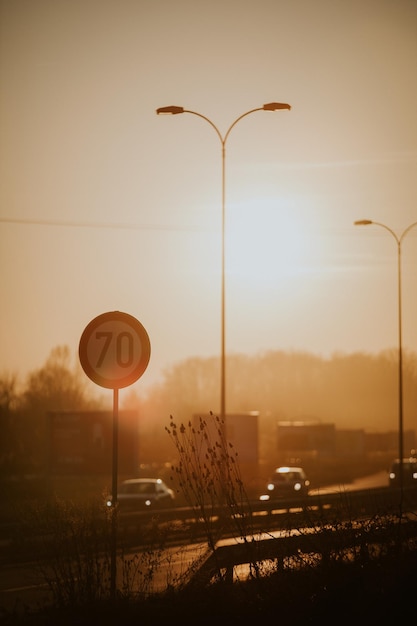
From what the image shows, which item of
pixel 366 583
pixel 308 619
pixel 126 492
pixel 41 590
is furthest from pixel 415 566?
pixel 126 492

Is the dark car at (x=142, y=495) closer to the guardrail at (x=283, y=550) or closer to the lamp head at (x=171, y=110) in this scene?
the lamp head at (x=171, y=110)

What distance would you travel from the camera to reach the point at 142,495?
37969 mm

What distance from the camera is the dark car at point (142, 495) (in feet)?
123

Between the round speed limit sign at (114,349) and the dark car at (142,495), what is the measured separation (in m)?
26.2

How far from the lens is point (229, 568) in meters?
11.0

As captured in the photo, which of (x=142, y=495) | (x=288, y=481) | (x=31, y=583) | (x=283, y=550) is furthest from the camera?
(x=288, y=481)

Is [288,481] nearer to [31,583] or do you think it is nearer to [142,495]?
[142,495]

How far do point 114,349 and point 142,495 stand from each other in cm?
2765

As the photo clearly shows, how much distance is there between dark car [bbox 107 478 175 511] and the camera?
1471 inches

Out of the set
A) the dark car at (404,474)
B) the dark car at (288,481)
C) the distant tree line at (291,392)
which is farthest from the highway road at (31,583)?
the distant tree line at (291,392)

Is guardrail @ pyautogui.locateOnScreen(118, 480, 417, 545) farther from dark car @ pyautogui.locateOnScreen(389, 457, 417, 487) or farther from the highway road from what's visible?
dark car @ pyautogui.locateOnScreen(389, 457, 417, 487)

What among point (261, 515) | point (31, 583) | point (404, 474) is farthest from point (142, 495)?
point (31, 583)

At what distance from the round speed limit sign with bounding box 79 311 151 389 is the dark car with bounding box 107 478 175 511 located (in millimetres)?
26246

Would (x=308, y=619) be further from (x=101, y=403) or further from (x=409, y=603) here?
(x=101, y=403)
